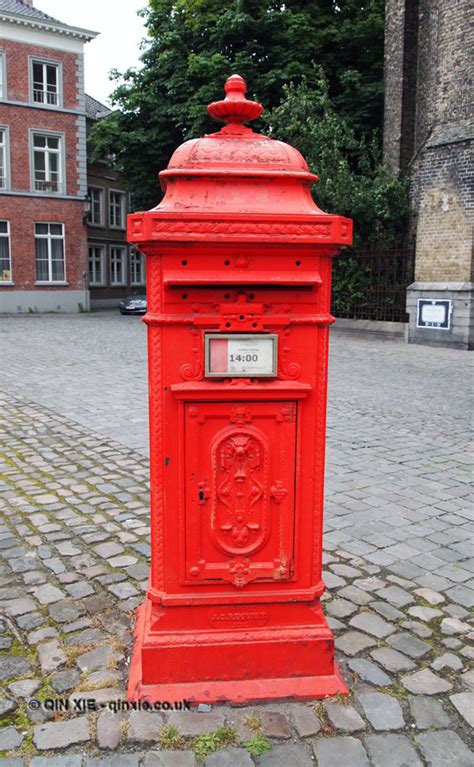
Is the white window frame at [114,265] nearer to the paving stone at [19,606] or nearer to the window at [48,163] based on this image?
the window at [48,163]

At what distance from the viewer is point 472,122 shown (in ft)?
49.4

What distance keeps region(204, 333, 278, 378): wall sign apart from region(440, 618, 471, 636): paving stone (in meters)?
1.57

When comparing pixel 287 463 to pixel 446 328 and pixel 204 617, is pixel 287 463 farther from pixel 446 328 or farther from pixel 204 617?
pixel 446 328

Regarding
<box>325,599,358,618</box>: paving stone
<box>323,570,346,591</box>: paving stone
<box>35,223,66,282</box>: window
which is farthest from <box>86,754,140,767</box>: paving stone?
<box>35,223,66,282</box>: window

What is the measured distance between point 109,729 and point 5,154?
30.4 metres

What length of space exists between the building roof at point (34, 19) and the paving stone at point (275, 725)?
31.2 m

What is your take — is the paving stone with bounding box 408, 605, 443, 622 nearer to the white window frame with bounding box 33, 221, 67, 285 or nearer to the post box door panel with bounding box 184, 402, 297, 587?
the post box door panel with bounding box 184, 402, 297, 587

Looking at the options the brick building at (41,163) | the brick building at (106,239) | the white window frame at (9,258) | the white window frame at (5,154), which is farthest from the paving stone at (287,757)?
the brick building at (106,239)

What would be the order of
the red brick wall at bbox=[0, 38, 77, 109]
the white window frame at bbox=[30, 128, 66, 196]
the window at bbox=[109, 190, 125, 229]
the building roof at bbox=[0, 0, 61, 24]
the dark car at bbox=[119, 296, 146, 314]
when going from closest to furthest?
the dark car at bbox=[119, 296, 146, 314]
the red brick wall at bbox=[0, 38, 77, 109]
the building roof at bbox=[0, 0, 61, 24]
the white window frame at bbox=[30, 128, 66, 196]
the window at bbox=[109, 190, 125, 229]

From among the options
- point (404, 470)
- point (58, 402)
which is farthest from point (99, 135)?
point (404, 470)

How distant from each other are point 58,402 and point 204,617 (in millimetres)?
6284

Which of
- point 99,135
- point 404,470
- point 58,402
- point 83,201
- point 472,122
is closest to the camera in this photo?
point 404,470

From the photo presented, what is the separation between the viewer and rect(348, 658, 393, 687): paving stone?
8.73 feet

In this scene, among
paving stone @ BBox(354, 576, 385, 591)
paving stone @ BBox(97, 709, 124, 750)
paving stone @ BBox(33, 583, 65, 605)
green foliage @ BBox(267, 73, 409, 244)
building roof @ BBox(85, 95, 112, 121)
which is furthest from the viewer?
building roof @ BBox(85, 95, 112, 121)
